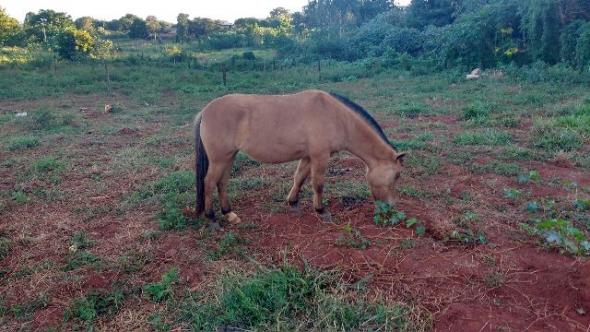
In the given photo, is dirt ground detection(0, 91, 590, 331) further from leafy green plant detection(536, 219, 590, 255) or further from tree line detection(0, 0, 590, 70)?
tree line detection(0, 0, 590, 70)

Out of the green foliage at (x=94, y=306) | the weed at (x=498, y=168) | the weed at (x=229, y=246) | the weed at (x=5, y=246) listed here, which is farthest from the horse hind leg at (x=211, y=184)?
the weed at (x=498, y=168)

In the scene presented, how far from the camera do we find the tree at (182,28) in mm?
36438

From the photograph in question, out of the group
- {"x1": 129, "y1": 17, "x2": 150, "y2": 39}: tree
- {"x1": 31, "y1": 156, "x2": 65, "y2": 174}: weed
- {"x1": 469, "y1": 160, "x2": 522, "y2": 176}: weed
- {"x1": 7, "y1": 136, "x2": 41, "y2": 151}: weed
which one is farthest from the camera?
{"x1": 129, "y1": 17, "x2": 150, "y2": 39}: tree

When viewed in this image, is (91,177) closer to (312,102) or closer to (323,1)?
(312,102)

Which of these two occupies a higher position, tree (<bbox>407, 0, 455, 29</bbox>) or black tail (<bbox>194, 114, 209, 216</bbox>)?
tree (<bbox>407, 0, 455, 29</bbox>)

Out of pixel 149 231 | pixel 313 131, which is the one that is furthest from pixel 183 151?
pixel 313 131

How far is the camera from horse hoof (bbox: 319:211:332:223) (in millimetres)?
5167

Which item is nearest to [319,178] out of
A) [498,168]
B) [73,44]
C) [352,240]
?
[352,240]

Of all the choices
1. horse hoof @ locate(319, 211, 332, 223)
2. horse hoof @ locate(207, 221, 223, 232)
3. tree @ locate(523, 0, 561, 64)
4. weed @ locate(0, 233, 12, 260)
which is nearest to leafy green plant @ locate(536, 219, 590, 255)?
horse hoof @ locate(319, 211, 332, 223)

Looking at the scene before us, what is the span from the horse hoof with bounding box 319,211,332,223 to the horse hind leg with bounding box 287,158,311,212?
1.25ft

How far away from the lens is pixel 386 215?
4957 mm

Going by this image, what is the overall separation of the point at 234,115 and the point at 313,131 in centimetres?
90

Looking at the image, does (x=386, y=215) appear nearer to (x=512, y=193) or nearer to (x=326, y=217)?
(x=326, y=217)

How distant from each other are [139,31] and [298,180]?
1472 inches
